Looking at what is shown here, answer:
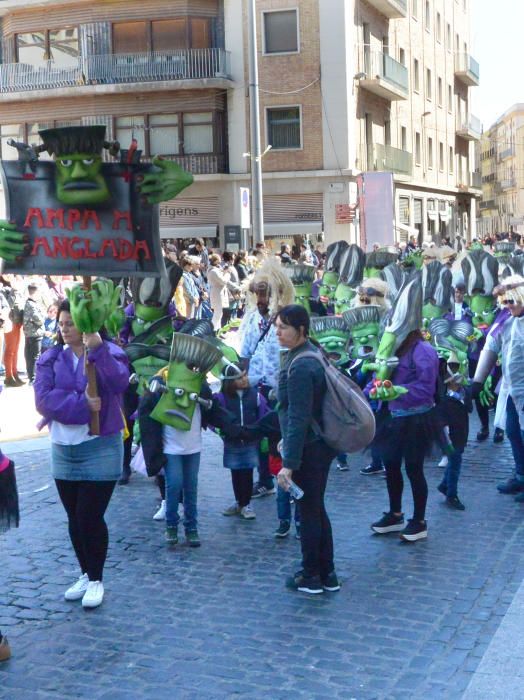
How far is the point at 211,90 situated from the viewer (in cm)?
3472

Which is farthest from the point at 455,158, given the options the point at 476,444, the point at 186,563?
the point at 186,563

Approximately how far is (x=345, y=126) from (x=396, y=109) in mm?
7923

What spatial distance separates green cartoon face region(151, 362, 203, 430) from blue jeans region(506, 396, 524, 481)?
280 cm

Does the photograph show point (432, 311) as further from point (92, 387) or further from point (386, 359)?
point (92, 387)

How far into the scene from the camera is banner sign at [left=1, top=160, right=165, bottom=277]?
5984 millimetres

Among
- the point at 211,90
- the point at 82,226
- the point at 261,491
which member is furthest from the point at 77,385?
the point at 211,90

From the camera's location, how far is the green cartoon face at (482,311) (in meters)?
10.3

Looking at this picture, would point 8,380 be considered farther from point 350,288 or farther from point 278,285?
point 278,285

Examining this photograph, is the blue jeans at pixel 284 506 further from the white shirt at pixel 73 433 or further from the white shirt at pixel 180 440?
the white shirt at pixel 73 433

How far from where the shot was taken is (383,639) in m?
5.23

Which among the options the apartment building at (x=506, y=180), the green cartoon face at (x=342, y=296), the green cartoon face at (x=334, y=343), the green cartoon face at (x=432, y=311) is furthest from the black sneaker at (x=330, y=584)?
the apartment building at (x=506, y=180)

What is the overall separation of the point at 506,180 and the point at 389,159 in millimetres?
80086

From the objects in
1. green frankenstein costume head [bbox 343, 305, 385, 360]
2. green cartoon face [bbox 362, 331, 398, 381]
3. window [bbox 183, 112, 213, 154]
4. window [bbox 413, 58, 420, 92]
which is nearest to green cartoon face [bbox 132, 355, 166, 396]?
green cartoon face [bbox 362, 331, 398, 381]

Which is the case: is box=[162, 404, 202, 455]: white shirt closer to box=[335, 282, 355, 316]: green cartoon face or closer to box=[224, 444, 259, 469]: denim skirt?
box=[224, 444, 259, 469]: denim skirt
